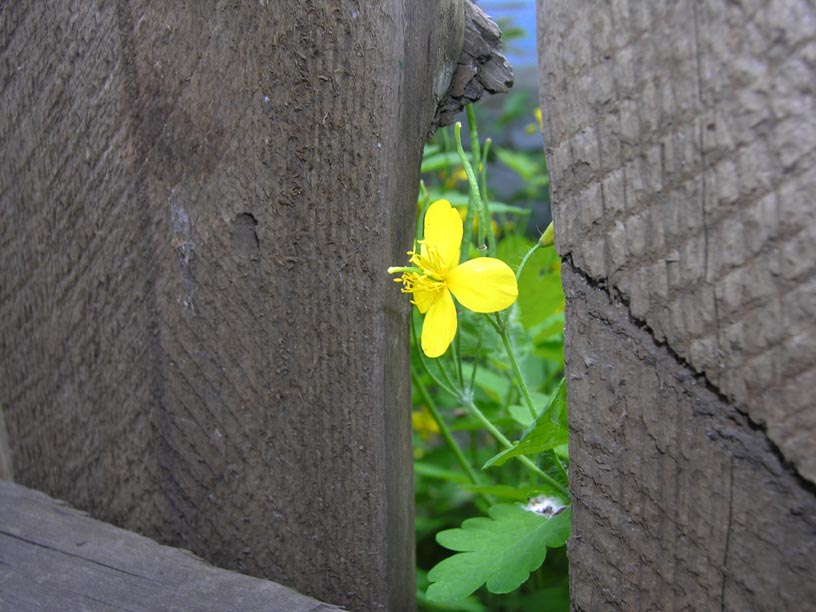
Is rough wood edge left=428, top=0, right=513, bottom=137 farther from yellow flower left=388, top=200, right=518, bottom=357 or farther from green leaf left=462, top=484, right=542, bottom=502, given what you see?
green leaf left=462, top=484, right=542, bottom=502

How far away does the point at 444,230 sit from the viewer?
0.89 meters

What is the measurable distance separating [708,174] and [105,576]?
0.91 meters

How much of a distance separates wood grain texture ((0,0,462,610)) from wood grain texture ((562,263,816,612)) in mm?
281

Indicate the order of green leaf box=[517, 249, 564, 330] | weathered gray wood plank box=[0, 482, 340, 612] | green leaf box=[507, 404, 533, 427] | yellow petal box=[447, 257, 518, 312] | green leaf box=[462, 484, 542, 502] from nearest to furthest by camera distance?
yellow petal box=[447, 257, 518, 312], weathered gray wood plank box=[0, 482, 340, 612], green leaf box=[462, 484, 542, 502], green leaf box=[507, 404, 533, 427], green leaf box=[517, 249, 564, 330]

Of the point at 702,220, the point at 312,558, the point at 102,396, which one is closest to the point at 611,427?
the point at 702,220

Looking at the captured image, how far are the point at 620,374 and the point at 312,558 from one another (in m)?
0.53

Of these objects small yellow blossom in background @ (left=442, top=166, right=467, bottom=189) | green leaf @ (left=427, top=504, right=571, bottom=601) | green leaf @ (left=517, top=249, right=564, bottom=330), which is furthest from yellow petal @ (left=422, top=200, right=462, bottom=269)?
small yellow blossom in background @ (left=442, top=166, right=467, bottom=189)

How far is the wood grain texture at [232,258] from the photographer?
0.88 meters

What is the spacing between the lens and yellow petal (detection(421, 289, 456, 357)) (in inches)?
34.7

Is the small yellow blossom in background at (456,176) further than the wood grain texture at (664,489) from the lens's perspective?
Yes

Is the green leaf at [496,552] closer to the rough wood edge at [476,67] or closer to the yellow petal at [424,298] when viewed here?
the yellow petal at [424,298]

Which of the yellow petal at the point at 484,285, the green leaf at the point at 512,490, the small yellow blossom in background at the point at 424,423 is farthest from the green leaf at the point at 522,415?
the small yellow blossom in background at the point at 424,423

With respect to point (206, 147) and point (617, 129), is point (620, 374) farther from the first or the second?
point (206, 147)

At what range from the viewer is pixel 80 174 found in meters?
1.07
